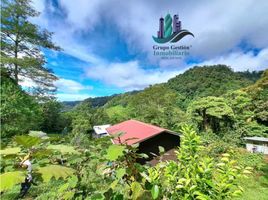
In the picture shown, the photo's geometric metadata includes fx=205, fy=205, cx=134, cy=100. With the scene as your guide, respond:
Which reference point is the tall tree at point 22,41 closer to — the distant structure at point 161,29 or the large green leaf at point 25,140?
the distant structure at point 161,29

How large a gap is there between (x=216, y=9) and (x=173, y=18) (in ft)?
6.45

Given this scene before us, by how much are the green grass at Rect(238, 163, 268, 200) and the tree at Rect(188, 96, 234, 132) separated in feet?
26.4

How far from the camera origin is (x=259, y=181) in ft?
29.5

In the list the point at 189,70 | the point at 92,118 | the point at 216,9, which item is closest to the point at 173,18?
the point at 216,9

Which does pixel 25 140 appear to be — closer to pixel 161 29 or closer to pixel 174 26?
pixel 161 29

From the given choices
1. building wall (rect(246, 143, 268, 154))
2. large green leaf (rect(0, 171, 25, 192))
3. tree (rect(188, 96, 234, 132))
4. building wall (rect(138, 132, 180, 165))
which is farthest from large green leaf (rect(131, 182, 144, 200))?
tree (rect(188, 96, 234, 132))

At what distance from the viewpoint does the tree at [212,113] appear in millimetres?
18272

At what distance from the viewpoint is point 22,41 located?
Answer: 45.2ft

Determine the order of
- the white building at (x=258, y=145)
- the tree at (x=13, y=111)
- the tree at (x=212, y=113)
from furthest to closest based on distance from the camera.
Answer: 1. the tree at (x=212, y=113)
2. the white building at (x=258, y=145)
3. the tree at (x=13, y=111)

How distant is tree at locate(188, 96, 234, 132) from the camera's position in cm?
1827

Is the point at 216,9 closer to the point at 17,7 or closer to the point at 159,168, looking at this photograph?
the point at 159,168

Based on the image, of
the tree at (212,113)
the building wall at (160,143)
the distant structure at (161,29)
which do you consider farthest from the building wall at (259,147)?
the distant structure at (161,29)

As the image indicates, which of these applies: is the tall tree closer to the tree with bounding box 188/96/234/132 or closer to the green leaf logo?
the green leaf logo

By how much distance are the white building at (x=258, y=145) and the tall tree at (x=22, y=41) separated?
56.5 ft
